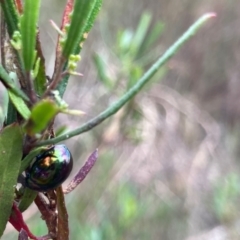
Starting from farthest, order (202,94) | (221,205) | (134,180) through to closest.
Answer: (202,94)
(134,180)
(221,205)

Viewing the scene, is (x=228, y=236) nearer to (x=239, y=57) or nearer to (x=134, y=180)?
(x=134, y=180)

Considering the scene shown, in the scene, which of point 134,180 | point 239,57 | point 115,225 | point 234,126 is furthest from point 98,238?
point 239,57

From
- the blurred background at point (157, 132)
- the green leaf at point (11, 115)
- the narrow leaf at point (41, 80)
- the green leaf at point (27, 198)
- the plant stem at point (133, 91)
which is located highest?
the plant stem at point (133, 91)

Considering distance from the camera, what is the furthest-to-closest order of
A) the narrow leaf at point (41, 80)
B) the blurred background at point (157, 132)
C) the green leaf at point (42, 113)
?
the blurred background at point (157, 132) < the narrow leaf at point (41, 80) < the green leaf at point (42, 113)

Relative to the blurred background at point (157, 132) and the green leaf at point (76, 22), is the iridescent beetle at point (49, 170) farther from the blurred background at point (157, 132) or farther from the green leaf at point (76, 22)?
the blurred background at point (157, 132)

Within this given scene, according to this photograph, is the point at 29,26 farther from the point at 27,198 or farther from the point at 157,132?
the point at 157,132

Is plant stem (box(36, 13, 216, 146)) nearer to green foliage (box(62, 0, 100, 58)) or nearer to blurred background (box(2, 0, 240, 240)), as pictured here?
green foliage (box(62, 0, 100, 58))

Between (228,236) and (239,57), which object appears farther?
(239,57)

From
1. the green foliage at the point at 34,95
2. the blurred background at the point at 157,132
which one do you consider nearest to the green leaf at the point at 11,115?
the green foliage at the point at 34,95
